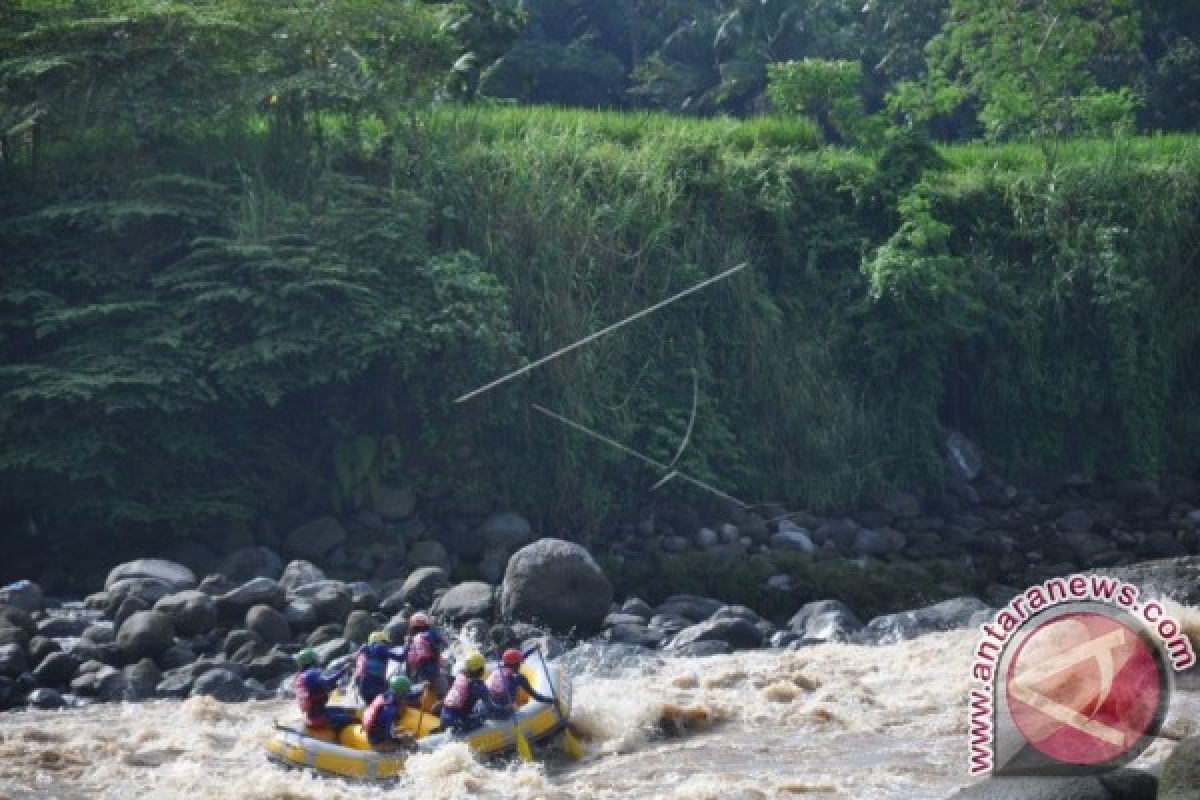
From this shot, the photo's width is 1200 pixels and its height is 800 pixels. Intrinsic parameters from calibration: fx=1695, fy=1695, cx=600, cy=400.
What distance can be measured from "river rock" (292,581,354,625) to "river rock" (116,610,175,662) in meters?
1.32

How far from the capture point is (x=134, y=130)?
17516mm

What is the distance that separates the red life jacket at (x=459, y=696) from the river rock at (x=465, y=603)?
11.5 ft

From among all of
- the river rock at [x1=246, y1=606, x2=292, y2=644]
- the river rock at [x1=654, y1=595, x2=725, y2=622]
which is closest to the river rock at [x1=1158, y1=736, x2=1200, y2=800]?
the river rock at [x1=654, y1=595, x2=725, y2=622]

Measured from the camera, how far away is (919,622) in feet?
47.0

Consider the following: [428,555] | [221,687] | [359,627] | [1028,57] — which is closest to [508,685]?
[221,687]

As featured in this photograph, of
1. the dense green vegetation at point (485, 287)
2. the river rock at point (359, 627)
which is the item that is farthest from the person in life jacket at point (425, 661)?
the dense green vegetation at point (485, 287)

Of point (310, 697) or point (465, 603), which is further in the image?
point (465, 603)

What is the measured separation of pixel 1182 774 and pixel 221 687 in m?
7.42

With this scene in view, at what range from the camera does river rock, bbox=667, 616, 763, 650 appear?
45.5ft

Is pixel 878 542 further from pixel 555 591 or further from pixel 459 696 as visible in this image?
pixel 459 696

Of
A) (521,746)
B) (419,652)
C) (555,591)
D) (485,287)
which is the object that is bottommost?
(555,591)

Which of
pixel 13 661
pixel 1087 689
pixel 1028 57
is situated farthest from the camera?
pixel 1028 57

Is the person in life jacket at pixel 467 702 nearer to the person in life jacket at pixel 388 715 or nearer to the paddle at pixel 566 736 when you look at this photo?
the person in life jacket at pixel 388 715

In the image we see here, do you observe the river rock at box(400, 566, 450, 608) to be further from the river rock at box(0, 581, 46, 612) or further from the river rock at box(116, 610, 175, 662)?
the river rock at box(0, 581, 46, 612)
